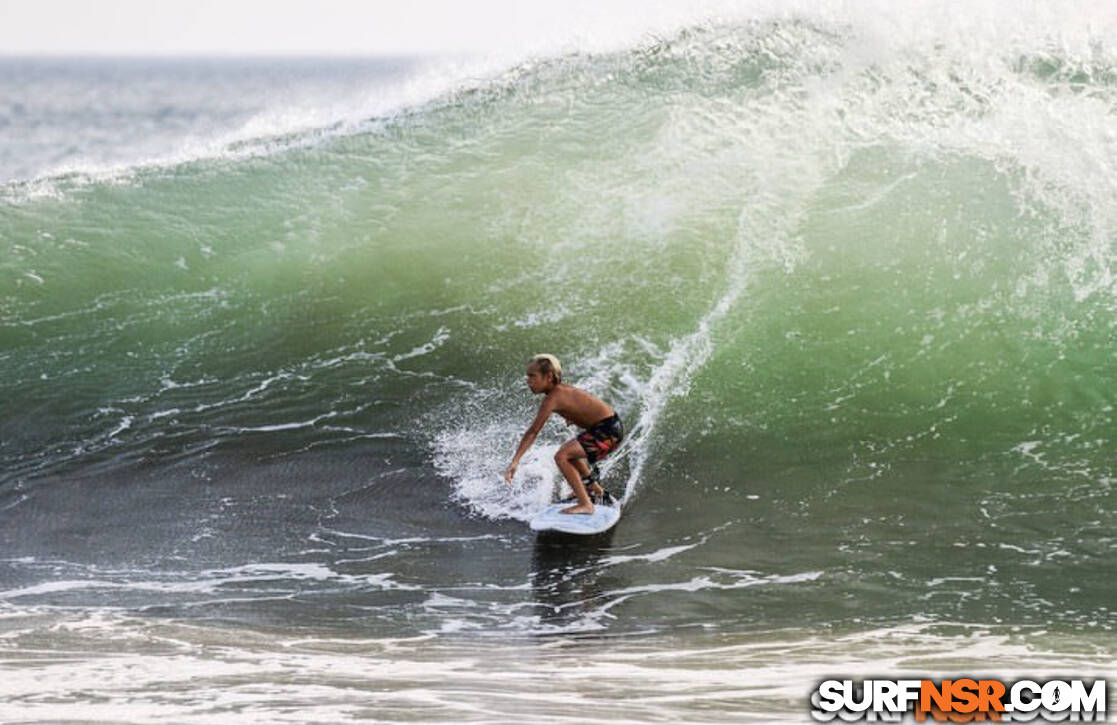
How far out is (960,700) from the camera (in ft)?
17.1

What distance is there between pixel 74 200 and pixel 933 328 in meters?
9.40

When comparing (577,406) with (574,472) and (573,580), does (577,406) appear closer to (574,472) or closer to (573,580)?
(574,472)

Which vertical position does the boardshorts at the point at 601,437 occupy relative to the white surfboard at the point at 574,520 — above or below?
above

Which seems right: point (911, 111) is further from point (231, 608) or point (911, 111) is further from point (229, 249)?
point (231, 608)

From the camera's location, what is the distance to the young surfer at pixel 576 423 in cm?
773

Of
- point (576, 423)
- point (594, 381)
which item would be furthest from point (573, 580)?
point (594, 381)

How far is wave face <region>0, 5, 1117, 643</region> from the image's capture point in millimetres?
7840

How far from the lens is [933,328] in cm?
1055

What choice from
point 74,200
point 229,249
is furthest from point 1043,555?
point 74,200

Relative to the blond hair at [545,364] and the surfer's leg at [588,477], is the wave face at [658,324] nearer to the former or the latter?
the surfer's leg at [588,477]

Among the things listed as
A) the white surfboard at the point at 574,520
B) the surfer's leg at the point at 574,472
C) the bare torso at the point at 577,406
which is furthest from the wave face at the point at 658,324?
the bare torso at the point at 577,406

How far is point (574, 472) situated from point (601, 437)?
0.92 ft

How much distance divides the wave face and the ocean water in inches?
1.6

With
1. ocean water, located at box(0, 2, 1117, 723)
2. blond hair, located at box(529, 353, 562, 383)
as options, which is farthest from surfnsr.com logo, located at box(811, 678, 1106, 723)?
blond hair, located at box(529, 353, 562, 383)
